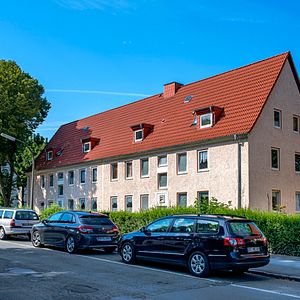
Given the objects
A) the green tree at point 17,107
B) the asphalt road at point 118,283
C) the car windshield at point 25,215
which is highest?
the green tree at point 17,107

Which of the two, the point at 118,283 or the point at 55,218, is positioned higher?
the point at 55,218

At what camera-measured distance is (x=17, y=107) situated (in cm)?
4088

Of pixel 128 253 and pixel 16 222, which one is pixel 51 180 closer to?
pixel 16 222

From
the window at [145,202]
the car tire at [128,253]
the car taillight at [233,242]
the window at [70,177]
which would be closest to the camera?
the car taillight at [233,242]

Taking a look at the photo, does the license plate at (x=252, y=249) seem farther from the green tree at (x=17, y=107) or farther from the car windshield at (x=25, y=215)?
the green tree at (x=17, y=107)

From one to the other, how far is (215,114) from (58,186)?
19.0 m

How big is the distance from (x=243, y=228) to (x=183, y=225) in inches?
65.2

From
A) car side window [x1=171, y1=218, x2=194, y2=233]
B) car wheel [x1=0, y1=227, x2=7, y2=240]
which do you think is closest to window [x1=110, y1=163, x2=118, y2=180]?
car wheel [x1=0, y1=227, x2=7, y2=240]

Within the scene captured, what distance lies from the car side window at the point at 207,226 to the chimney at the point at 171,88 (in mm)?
24819

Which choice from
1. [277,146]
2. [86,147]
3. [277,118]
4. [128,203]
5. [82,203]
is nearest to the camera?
[277,146]

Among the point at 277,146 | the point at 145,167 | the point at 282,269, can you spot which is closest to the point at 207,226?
the point at 282,269

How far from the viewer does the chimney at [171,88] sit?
37.0 metres

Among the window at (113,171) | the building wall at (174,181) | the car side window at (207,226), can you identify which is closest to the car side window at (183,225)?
the car side window at (207,226)

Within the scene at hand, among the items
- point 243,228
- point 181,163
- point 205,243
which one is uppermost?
point 181,163
